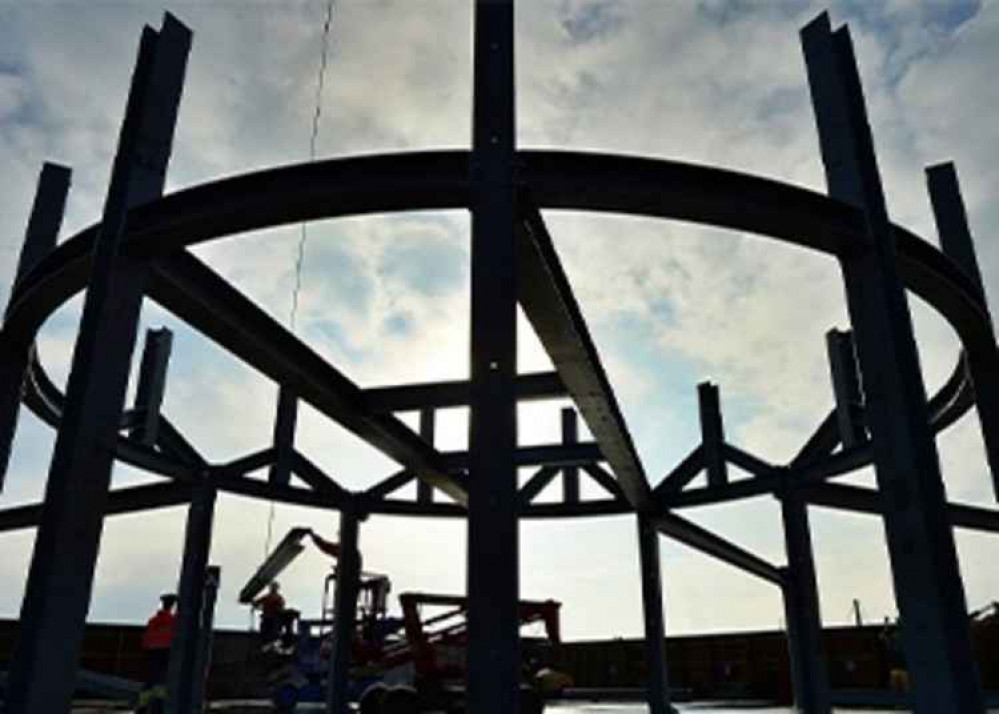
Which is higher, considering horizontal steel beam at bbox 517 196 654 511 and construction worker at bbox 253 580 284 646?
horizontal steel beam at bbox 517 196 654 511

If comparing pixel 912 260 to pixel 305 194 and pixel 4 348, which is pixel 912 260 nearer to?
pixel 305 194

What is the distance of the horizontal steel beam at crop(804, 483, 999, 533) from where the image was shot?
1797 cm

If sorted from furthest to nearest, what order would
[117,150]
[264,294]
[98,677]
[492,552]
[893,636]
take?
[893,636] < [98,677] < [264,294] < [117,150] < [492,552]

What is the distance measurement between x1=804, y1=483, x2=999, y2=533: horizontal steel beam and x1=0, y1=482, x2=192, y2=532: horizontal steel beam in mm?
13258

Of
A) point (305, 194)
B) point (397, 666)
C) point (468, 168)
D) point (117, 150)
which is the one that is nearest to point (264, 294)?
point (117, 150)

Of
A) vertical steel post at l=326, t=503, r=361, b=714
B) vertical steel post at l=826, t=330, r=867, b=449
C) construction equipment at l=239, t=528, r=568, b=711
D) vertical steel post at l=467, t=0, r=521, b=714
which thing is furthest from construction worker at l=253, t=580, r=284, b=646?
vertical steel post at l=467, t=0, r=521, b=714

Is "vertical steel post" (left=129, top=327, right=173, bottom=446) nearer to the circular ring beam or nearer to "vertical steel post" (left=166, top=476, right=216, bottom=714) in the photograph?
"vertical steel post" (left=166, top=476, right=216, bottom=714)

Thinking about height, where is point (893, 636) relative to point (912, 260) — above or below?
below

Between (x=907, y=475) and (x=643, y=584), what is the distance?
1187 centimetres

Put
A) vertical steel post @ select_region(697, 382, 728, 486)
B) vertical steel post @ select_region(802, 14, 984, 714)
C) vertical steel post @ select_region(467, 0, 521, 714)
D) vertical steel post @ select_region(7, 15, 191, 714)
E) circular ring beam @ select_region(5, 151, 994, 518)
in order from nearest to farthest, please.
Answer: vertical steel post @ select_region(467, 0, 521, 714) → vertical steel post @ select_region(7, 15, 191, 714) → vertical steel post @ select_region(802, 14, 984, 714) → circular ring beam @ select_region(5, 151, 994, 518) → vertical steel post @ select_region(697, 382, 728, 486)

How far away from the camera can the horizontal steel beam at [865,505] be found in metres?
18.0

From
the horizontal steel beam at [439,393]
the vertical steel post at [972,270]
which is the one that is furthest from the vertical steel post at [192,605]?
the vertical steel post at [972,270]

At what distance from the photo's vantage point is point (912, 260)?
8734mm

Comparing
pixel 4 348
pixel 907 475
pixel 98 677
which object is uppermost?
pixel 4 348
